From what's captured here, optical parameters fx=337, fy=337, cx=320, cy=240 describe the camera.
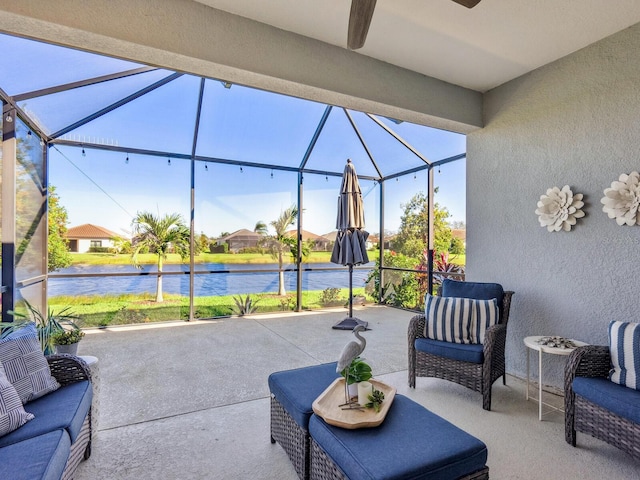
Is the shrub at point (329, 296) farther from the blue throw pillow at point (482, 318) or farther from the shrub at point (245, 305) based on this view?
the blue throw pillow at point (482, 318)

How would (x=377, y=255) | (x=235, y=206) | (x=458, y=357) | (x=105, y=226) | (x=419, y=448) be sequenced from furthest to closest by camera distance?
(x=377, y=255)
(x=235, y=206)
(x=105, y=226)
(x=458, y=357)
(x=419, y=448)

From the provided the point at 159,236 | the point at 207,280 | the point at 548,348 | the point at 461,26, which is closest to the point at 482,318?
the point at 548,348

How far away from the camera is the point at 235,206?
6523 mm

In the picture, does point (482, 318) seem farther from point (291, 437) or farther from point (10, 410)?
point (10, 410)

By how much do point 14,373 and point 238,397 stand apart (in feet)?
5.41

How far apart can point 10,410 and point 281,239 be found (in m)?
5.27

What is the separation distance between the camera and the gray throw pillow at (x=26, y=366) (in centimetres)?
187

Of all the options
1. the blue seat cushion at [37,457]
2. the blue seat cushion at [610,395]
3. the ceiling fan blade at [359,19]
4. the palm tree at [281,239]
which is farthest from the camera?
the palm tree at [281,239]

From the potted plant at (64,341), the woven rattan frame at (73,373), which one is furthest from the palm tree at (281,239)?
the woven rattan frame at (73,373)

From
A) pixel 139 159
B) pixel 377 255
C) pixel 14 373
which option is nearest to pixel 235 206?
pixel 139 159

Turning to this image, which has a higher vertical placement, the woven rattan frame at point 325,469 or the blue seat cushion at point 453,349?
the blue seat cushion at point 453,349

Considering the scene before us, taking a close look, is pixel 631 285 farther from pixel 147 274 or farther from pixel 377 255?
pixel 147 274

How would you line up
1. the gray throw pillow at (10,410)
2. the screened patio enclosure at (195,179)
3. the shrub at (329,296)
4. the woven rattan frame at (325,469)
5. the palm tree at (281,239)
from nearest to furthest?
the woven rattan frame at (325,469) → the gray throw pillow at (10,410) → the screened patio enclosure at (195,179) → the palm tree at (281,239) → the shrub at (329,296)

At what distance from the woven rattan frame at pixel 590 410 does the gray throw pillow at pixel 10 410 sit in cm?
331
